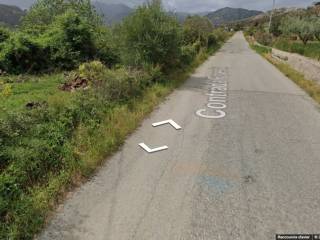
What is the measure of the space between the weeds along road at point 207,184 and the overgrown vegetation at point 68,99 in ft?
1.34

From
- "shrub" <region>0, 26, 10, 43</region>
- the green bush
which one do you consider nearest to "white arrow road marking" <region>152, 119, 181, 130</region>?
the green bush

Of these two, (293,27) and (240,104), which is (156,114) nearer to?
(240,104)

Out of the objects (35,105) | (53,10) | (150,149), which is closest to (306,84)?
(150,149)

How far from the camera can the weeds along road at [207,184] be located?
316cm

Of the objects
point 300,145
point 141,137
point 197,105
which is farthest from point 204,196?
point 197,105

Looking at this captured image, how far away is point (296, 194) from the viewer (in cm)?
384

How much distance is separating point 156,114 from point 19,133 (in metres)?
3.68

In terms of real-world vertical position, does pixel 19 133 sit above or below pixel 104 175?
above

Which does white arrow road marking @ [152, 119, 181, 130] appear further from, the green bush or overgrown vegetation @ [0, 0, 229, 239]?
the green bush

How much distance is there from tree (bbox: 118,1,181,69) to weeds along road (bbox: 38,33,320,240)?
13.8 ft

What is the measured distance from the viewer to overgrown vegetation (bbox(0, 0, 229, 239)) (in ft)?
12.1

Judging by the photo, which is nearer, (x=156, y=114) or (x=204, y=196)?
(x=204, y=196)

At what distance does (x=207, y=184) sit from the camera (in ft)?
13.3

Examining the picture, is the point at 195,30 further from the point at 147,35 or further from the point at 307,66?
the point at 147,35
